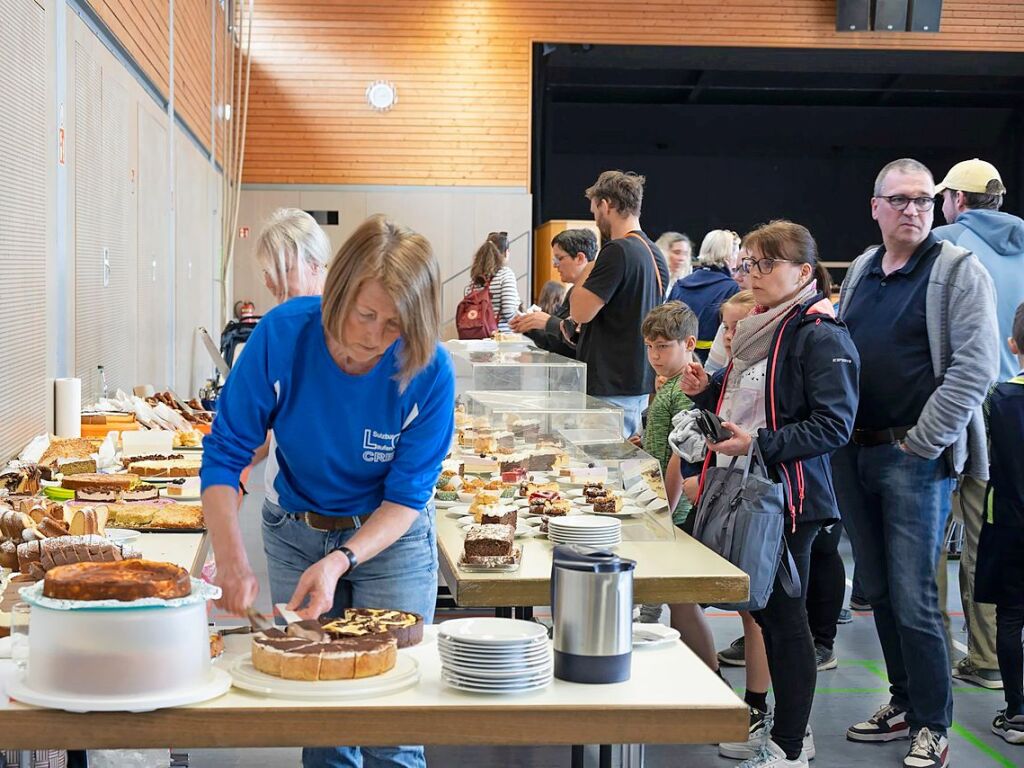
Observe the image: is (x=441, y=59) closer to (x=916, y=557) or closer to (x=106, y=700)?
(x=916, y=557)

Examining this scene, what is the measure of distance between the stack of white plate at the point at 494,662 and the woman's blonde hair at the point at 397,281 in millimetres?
580

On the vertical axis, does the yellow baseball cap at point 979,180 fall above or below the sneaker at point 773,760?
above

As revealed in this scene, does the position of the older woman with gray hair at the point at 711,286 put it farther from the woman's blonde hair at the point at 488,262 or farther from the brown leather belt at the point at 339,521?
the brown leather belt at the point at 339,521

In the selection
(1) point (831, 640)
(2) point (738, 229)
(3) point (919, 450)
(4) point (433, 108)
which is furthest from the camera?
(2) point (738, 229)

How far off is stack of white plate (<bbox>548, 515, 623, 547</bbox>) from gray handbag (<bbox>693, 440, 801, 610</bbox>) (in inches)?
12.4

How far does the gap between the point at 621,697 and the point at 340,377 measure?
0.86 metres

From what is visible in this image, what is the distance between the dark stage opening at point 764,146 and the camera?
19.6 metres

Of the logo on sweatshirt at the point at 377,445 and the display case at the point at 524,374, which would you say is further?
the display case at the point at 524,374

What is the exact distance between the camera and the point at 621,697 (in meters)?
2.02

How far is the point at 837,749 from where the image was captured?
14.1 ft

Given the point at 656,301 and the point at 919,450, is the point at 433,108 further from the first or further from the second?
the point at 919,450

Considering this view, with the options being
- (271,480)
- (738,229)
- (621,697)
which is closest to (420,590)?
(271,480)

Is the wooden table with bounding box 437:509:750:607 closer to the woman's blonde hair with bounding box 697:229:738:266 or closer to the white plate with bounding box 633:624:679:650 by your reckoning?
the white plate with bounding box 633:624:679:650

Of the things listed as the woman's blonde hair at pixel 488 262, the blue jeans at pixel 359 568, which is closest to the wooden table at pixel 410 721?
the blue jeans at pixel 359 568
